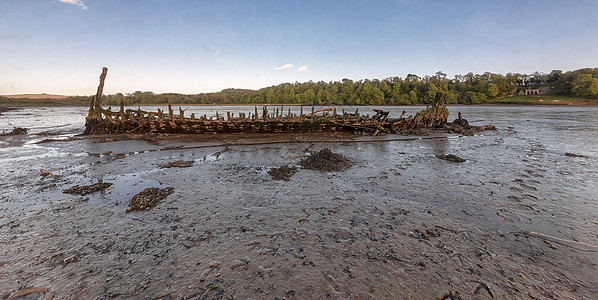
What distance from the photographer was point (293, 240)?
399cm

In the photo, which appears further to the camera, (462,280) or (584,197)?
(584,197)

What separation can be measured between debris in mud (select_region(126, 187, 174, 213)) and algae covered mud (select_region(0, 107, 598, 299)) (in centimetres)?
14

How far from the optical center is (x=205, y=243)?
153 inches

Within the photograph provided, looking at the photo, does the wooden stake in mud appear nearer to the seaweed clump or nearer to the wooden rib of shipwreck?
the wooden rib of shipwreck

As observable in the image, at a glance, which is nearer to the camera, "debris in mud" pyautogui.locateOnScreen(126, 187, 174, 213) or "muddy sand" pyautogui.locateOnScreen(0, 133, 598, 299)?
"muddy sand" pyautogui.locateOnScreen(0, 133, 598, 299)

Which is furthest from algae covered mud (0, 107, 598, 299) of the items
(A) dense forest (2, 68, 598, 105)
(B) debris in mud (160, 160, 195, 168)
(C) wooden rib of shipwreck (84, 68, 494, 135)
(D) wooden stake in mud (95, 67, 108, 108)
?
(A) dense forest (2, 68, 598, 105)

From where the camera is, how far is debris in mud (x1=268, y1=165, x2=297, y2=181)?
7.44 meters

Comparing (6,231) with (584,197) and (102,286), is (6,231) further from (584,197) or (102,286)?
(584,197)

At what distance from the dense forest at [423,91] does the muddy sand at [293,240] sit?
331 feet

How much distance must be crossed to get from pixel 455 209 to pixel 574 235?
1.81 m

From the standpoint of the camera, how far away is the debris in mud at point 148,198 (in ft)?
16.9

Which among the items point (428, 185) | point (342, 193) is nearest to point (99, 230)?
point (342, 193)

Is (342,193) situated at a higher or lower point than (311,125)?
lower

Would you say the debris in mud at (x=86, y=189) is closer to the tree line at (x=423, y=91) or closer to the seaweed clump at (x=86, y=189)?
the seaweed clump at (x=86, y=189)
